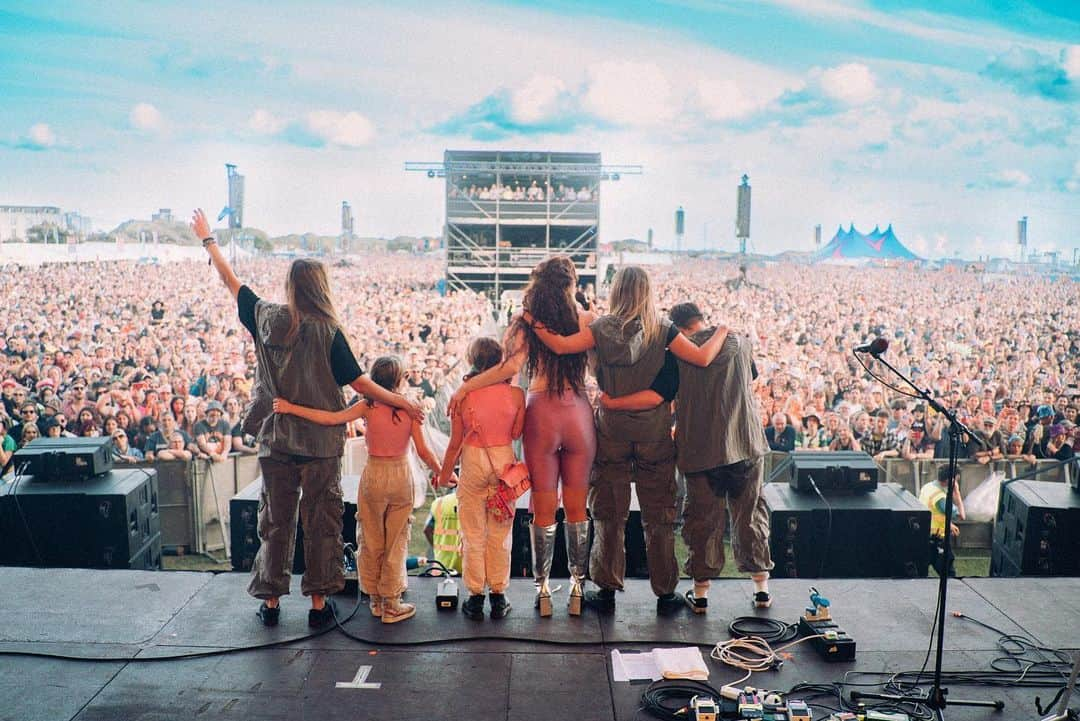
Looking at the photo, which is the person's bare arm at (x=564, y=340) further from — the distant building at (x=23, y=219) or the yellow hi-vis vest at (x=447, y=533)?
the distant building at (x=23, y=219)

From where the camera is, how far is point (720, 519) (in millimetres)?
3104

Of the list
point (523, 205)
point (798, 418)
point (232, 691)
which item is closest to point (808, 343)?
point (798, 418)

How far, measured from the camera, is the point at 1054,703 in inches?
95.1

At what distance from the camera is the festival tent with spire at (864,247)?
26.7ft

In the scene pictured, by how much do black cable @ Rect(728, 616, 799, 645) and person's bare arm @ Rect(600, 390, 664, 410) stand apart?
2.76ft

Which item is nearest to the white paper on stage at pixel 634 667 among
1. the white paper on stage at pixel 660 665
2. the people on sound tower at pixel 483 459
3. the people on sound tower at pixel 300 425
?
the white paper on stage at pixel 660 665

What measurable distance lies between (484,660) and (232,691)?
0.77 m

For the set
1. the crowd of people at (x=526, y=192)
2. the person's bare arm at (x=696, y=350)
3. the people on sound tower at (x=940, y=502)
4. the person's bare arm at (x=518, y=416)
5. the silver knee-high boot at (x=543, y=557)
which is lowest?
the people on sound tower at (x=940, y=502)

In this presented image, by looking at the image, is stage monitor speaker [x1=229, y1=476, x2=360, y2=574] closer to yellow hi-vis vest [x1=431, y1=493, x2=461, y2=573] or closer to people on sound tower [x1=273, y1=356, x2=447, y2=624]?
yellow hi-vis vest [x1=431, y1=493, x2=461, y2=573]

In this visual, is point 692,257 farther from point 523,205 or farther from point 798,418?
point 798,418

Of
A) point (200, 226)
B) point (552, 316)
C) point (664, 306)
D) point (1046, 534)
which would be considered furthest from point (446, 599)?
point (664, 306)

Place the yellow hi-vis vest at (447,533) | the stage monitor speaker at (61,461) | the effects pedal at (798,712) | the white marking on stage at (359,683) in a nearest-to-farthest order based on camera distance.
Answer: the effects pedal at (798,712)
the white marking on stage at (359,683)
the stage monitor speaker at (61,461)
the yellow hi-vis vest at (447,533)

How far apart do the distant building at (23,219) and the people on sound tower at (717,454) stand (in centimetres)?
640

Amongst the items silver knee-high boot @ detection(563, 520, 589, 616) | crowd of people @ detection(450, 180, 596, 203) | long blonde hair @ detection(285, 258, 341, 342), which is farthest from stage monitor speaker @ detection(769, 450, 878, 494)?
crowd of people @ detection(450, 180, 596, 203)
